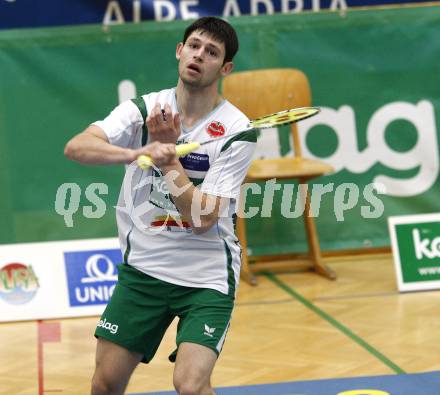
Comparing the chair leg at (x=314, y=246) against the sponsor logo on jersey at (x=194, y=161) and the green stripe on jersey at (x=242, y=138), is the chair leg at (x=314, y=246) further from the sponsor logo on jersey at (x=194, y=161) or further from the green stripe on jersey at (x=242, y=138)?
the sponsor logo on jersey at (x=194, y=161)

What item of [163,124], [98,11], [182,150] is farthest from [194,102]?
[98,11]

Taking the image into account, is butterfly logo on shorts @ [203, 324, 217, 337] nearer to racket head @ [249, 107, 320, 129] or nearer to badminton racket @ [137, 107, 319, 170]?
badminton racket @ [137, 107, 319, 170]

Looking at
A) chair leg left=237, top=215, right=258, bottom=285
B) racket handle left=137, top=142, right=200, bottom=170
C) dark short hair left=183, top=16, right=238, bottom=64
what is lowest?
chair leg left=237, top=215, right=258, bottom=285

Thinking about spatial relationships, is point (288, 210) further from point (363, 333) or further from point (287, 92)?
point (363, 333)

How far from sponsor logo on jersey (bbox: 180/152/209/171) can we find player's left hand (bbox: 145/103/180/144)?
0.27 meters

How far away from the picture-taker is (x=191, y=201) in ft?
13.0

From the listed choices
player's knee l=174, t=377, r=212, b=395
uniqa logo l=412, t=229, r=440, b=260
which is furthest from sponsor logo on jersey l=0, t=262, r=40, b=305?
player's knee l=174, t=377, r=212, b=395

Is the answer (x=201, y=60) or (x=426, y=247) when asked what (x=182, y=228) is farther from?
(x=426, y=247)

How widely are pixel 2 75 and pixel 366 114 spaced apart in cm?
304

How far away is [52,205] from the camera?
820cm

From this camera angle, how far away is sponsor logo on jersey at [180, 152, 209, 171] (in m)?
4.21

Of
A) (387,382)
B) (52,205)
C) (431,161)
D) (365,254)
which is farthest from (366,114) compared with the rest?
(387,382)

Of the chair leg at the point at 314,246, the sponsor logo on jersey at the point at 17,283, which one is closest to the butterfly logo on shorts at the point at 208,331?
the sponsor logo on jersey at the point at 17,283

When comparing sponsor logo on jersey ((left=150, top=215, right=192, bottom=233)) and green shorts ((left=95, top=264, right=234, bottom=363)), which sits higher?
sponsor logo on jersey ((left=150, top=215, right=192, bottom=233))
